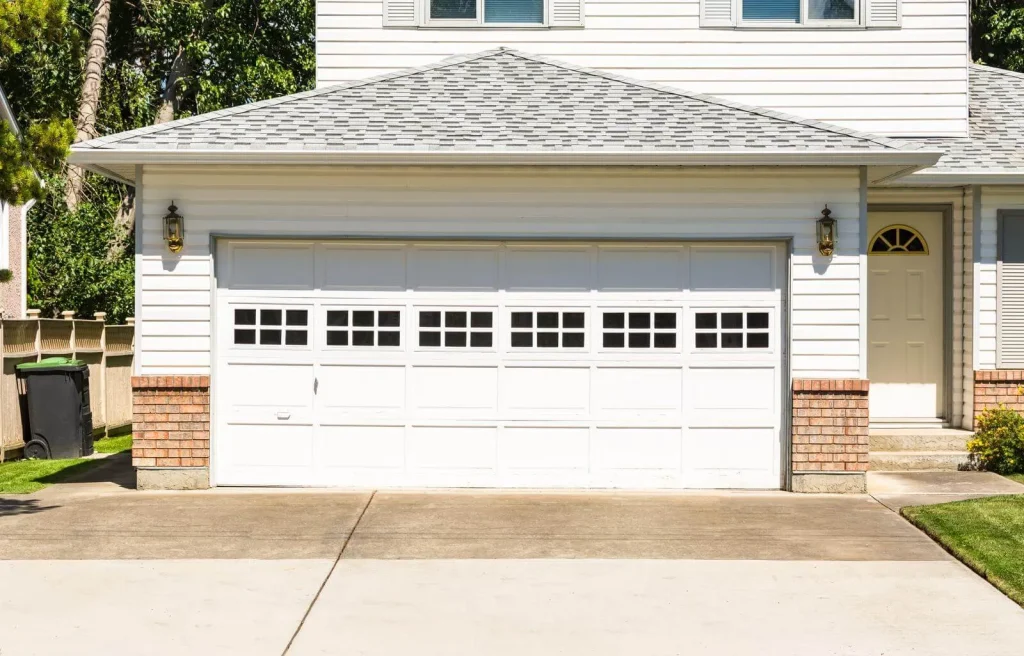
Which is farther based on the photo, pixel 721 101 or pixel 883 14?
pixel 883 14

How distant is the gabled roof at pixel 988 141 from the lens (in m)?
11.4

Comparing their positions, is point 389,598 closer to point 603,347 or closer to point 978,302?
point 603,347

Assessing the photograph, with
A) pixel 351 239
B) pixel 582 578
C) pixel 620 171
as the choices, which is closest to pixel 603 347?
pixel 620 171

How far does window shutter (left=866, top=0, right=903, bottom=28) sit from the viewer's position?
12750 mm

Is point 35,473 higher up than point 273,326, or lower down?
lower down

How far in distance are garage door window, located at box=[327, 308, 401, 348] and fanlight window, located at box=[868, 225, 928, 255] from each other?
5.61 meters

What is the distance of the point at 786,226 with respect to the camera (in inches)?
403

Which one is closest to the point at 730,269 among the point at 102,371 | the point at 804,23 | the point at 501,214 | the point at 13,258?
the point at 501,214

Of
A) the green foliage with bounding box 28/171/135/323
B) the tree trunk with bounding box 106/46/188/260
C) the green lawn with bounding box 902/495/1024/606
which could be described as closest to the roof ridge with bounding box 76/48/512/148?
the green lawn with bounding box 902/495/1024/606

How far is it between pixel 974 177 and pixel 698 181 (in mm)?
3333

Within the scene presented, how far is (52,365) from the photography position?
12.9 meters

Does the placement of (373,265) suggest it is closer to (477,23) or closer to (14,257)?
(477,23)

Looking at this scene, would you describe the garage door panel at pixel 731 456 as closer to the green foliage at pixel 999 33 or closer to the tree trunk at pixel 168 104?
the green foliage at pixel 999 33

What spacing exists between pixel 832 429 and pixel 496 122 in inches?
175
